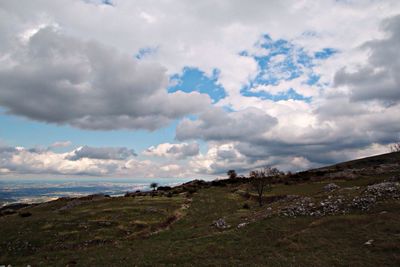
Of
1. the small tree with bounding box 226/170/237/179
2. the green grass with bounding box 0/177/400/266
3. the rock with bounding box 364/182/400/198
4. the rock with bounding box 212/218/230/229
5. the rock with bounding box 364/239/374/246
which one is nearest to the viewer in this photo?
the green grass with bounding box 0/177/400/266

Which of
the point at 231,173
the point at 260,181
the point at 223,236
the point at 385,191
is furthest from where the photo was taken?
the point at 231,173

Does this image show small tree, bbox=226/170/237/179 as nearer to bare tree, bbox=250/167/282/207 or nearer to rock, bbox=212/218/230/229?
bare tree, bbox=250/167/282/207

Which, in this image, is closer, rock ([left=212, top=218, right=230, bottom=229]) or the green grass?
the green grass

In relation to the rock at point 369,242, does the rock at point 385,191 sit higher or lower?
higher

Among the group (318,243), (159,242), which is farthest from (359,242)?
(159,242)

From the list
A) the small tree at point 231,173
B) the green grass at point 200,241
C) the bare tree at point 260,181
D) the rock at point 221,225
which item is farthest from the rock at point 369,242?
the small tree at point 231,173

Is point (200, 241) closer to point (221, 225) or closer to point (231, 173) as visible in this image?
point (221, 225)

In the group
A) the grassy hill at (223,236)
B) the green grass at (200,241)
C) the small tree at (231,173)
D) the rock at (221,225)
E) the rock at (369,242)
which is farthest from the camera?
the small tree at (231,173)

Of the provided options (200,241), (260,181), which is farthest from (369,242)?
(260,181)

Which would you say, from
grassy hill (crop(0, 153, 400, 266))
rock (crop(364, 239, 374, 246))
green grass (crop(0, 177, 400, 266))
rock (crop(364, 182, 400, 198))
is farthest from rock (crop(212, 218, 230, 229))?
rock (crop(364, 182, 400, 198))

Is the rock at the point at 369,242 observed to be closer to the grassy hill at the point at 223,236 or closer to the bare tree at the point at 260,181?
Answer: the grassy hill at the point at 223,236

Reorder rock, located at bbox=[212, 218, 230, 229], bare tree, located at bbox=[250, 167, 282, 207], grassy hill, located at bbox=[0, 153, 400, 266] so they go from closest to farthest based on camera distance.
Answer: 1. grassy hill, located at bbox=[0, 153, 400, 266]
2. rock, located at bbox=[212, 218, 230, 229]
3. bare tree, located at bbox=[250, 167, 282, 207]

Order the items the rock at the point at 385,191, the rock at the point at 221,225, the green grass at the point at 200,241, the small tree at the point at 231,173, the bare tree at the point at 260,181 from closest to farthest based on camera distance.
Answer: the green grass at the point at 200,241 < the rock at the point at 385,191 < the rock at the point at 221,225 < the bare tree at the point at 260,181 < the small tree at the point at 231,173

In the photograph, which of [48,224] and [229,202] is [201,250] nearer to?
[48,224]
